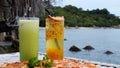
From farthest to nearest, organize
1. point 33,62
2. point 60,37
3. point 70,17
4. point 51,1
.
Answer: point 70,17
point 51,1
point 60,37
point 33,62

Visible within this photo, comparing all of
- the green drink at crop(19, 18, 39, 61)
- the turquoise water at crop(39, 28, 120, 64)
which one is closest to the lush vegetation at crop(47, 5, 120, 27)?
the turquoise water at crop(39, 28, 120, 64)

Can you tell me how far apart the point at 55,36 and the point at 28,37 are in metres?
0.12

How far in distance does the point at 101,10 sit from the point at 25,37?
46825mm

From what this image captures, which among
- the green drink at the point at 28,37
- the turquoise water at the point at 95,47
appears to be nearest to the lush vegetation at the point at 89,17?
the turquoise water at the point at 95,47

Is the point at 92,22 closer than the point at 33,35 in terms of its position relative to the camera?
No

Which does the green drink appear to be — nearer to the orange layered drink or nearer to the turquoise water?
the orange layered drink

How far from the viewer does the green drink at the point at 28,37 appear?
175cm

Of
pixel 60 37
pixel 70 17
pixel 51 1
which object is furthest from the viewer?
pixel 70 17

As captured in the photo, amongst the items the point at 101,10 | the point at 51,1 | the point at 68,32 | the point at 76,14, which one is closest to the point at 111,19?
the point at 101,10

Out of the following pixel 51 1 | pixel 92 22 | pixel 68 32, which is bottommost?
pixel 68 32

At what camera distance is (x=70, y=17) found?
41.1 meters

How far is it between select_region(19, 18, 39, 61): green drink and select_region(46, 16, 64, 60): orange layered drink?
0.18 feet

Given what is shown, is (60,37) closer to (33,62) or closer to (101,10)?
(33,62)

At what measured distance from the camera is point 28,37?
175 centimetres
